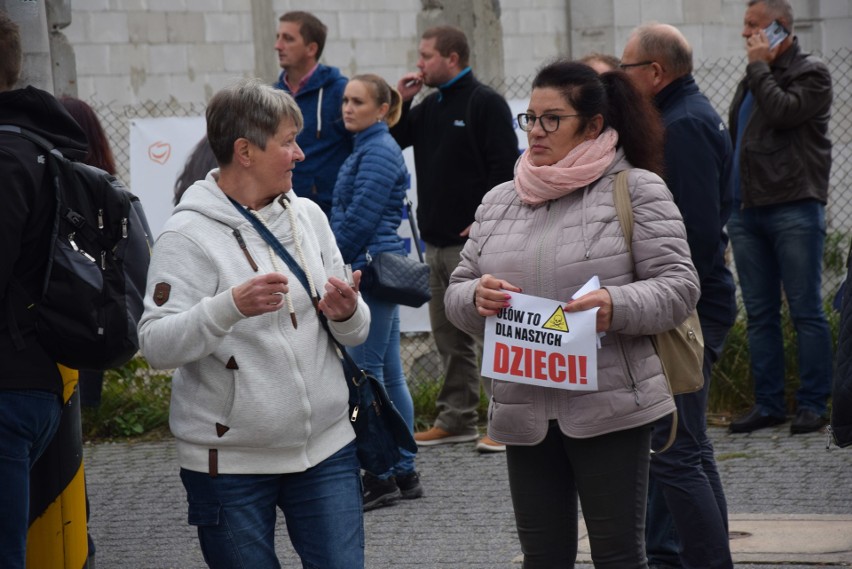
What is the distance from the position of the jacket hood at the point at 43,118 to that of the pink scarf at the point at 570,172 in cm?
140

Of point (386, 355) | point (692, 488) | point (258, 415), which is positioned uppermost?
point (258, 415)

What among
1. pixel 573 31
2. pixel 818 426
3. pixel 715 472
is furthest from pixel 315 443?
pixel 573 31

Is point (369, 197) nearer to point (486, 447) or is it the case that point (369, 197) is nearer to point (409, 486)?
point (409, 486)

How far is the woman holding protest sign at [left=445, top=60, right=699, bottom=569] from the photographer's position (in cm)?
385

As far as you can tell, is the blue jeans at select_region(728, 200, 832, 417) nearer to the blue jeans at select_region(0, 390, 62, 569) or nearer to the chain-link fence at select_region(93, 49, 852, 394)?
A: the chain-link fence at select_region(93, 49, 852, 394)

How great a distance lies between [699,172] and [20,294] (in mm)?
2450

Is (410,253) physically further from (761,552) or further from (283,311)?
(283,311)

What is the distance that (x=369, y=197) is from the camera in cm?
647

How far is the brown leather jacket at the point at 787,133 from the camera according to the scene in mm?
7480

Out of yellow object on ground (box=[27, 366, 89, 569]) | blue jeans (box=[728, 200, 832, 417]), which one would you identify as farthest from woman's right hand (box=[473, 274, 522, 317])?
blue jeans (box=[728, 200, 832, 417])

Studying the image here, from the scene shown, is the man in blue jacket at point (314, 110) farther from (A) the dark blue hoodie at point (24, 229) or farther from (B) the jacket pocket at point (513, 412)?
(B) the jacket pocket at point (513, 412)

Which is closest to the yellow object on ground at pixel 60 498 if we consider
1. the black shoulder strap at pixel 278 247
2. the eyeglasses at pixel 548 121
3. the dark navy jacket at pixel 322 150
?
the black shoulder strap at pixel 278 247

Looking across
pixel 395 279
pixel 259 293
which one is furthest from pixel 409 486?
pixel 259 293

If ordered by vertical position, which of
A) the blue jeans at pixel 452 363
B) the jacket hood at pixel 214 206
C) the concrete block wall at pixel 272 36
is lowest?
the blue jeans at pixel 452 363
